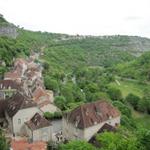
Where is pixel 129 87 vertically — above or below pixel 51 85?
below

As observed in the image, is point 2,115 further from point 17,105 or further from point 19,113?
point 19,113

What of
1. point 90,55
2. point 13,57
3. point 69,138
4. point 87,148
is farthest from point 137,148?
point 90,55

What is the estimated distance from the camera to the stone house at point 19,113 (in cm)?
4669

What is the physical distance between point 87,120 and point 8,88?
20.0m

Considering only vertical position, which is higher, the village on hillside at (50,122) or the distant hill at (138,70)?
the village on hillside at (50,122)

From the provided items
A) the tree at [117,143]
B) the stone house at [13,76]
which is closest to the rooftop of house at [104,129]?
the tree at [117,143]

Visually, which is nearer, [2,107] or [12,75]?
[2,107]

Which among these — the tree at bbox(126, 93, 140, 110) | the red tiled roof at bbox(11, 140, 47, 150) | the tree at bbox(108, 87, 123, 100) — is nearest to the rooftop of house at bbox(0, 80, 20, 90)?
the red tiled roof at bbox(11, 140, 47, 150)

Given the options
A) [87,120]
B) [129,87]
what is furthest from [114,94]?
[87,120]

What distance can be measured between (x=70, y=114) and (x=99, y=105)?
4494 mm

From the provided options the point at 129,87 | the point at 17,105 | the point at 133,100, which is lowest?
the point at 129,87

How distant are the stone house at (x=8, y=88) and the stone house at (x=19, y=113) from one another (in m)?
10.3

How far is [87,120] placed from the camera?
4509cm

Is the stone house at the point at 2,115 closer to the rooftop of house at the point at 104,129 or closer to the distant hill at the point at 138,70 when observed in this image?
the rooftop of house at the point at 104,129
